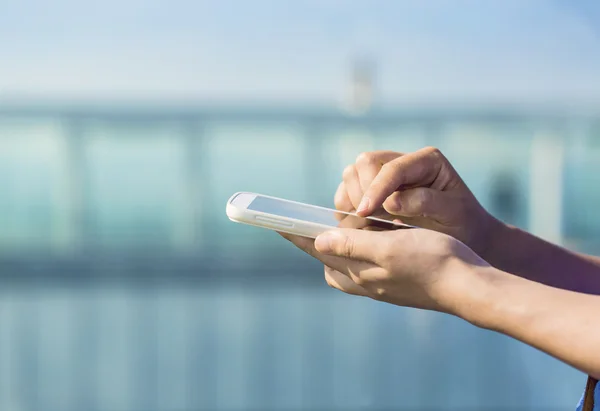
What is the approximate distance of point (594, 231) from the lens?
10.2 feet

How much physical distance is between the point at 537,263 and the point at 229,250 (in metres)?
1.98

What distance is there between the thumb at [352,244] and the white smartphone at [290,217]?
0.18 ft

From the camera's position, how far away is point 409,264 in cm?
74

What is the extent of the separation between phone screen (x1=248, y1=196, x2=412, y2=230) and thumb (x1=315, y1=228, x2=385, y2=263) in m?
0.09

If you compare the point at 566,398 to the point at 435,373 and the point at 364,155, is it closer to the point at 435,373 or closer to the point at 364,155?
the point at 435,373

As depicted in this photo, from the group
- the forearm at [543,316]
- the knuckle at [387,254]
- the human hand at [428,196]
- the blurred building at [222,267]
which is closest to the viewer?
the forearm at [543,316]

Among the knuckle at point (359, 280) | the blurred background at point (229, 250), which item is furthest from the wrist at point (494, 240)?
the blurred background at point (229, 250)

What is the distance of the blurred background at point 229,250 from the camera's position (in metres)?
2.64

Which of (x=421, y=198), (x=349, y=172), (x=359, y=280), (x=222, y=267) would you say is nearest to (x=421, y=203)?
(x=421, y=198)

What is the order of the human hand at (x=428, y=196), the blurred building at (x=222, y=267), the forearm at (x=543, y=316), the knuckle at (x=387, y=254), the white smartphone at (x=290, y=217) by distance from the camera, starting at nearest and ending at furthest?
the forearm at (x=543, y=316) → the knuckle at (x=387, y=254) → the white smartphone at (x=290, y=217) → the human hand at (x=428, y=196) → the blurred building at (x=222, y=267)

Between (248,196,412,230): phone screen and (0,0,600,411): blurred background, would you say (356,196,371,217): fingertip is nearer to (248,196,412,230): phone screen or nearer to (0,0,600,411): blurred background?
(248,196,412,230): phone screen

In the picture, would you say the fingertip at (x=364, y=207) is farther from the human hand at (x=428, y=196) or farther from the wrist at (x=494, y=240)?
the wrist at (x=494, y=240)

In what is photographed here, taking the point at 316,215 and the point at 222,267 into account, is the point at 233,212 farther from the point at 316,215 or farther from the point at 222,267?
the point at 222,267

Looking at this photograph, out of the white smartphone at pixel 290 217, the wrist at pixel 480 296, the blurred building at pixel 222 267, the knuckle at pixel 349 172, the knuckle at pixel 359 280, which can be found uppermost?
the knuckle at pixel 349 172
